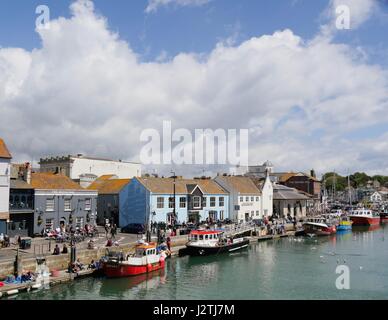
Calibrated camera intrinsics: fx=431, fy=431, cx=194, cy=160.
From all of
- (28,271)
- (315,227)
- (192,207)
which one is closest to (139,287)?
(28,271)

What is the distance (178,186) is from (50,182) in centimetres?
1937

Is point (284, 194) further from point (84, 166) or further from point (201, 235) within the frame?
point (201, 235)

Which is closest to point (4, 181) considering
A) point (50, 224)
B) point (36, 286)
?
Result: point (50, 224)

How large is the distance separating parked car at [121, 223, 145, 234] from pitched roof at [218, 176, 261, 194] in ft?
72.4

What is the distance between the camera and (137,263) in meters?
34.1

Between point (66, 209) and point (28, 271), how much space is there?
16.8 metres

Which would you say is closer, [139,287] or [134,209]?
[139,287]

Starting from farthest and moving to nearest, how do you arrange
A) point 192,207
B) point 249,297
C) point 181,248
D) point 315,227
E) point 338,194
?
point 338,194 < point 315,227 < point 192,207 < point 181,248 < point 249,297

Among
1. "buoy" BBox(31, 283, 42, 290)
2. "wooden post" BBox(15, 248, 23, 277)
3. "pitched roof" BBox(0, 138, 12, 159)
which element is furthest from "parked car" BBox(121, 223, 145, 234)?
"buoy" BBox(31, 283, 42, 290)

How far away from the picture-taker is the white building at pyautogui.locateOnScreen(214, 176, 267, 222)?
224ft

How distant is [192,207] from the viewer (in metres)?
60.5

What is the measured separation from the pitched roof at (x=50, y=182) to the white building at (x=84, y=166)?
60.9ft
